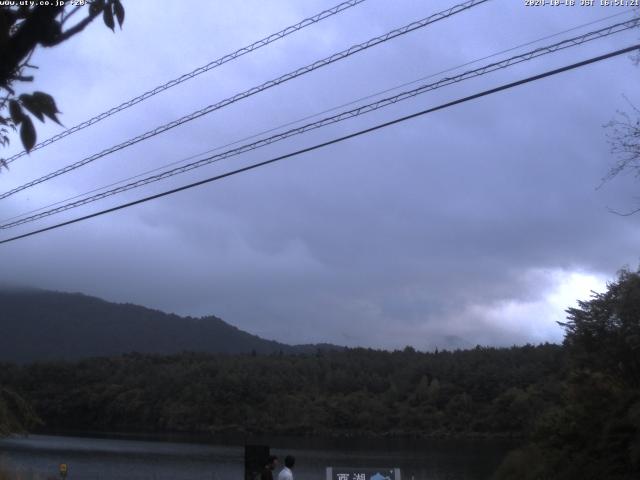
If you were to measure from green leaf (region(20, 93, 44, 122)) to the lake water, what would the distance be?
28444 mm

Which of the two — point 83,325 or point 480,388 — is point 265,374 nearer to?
point 480,388

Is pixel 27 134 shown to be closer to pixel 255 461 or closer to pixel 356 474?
pixel 255 461

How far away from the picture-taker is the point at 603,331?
72.4 feet

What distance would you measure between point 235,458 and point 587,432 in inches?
1378

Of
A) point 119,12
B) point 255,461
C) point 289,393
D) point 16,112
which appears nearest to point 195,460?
point 255,461

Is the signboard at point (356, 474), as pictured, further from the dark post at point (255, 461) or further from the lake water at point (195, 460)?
the lake water at point (195, 460)

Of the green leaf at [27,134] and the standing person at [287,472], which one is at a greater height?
the green leaf at [27,134]

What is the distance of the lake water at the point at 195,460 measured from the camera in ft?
124

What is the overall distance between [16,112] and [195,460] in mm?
46210

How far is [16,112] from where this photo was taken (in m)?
3.68

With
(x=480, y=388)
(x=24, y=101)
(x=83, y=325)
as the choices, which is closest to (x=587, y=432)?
(x=24, y=101)

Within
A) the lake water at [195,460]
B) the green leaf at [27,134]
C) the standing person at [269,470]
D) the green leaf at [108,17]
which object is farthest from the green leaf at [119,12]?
the lake water at [195,460]

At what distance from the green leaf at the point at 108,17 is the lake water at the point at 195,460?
28.3 m

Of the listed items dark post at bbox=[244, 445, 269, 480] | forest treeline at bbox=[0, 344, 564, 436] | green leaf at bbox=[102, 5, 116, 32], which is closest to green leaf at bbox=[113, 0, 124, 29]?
green leaf at bbox=[102, 5, 116, 32]
